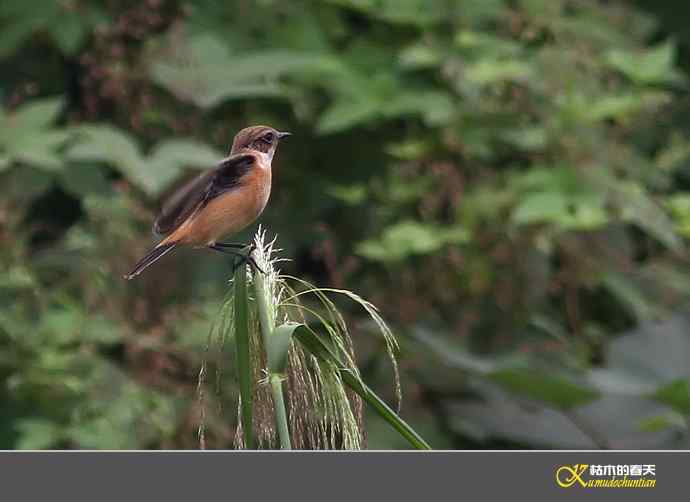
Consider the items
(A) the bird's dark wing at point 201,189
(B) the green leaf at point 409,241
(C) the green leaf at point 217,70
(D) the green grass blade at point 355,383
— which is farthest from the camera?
(B) the green leaf at point 409,241

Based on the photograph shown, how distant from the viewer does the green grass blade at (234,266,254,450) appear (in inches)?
55.0

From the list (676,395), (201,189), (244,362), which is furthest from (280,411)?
(676,395)

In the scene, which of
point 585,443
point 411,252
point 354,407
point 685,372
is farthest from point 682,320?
point 354,407

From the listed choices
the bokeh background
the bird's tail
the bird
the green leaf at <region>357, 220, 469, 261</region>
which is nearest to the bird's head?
the bird

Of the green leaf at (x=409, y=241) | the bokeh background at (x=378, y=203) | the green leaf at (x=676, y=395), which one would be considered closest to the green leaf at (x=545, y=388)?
the bokeh background at (x=378, y=203)

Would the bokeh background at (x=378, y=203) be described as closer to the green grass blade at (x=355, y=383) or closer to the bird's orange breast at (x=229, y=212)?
the bird's orange breast at (x=229, y=212)

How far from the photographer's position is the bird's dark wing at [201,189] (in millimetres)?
1725

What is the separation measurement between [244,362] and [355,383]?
121mm

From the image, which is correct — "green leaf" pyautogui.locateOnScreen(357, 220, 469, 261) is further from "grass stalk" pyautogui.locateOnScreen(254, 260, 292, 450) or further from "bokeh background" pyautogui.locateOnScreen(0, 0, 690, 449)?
"grass stalk" pyautogui.locateOnScreen(254, 260, 292, 450)

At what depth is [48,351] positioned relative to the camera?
12.9 ft

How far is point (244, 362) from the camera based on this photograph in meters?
1.41

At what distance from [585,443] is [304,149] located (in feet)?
4.93

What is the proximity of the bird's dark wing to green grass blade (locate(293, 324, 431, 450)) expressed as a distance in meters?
0.35

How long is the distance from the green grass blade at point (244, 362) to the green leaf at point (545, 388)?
233cm
